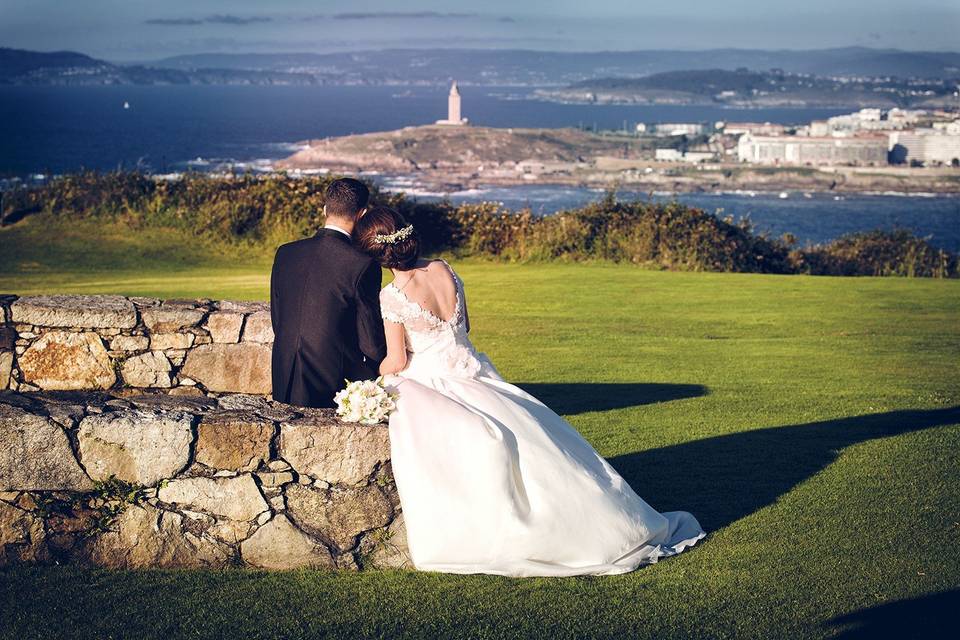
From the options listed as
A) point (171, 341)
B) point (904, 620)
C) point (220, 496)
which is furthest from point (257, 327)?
point (904, 620)

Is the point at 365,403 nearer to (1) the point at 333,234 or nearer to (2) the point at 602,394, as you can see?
(1) the point at 333,234

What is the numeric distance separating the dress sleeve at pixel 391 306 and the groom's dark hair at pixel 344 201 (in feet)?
1.84

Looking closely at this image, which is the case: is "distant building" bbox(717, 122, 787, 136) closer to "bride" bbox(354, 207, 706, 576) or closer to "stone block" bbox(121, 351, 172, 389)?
"stone block" bbox(121, 351, 172, 389)

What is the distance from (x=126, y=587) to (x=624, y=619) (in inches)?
97.4

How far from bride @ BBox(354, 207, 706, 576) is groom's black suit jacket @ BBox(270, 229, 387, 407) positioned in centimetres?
14

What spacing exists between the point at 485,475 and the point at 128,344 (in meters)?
3.94

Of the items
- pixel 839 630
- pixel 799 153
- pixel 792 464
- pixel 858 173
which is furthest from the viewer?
pixel 799 153

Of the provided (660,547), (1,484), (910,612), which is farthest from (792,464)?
(1,484)

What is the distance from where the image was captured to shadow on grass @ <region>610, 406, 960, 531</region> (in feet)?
24.2

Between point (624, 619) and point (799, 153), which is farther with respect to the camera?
point (799, 153)

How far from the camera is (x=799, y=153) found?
147375mm

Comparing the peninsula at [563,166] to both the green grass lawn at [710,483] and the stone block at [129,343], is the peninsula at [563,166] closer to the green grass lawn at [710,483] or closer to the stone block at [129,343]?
the green grass lawn at [710,483]

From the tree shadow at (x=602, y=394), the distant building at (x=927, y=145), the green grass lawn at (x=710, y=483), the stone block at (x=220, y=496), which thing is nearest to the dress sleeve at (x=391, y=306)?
the stone block at (x=220, y=496)

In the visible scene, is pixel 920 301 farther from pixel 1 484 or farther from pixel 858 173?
pixel 858 173
